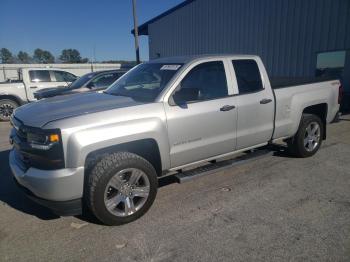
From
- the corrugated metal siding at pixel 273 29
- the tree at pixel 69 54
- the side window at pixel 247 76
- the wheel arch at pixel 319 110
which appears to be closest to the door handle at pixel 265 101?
the side window at pixel 247 76

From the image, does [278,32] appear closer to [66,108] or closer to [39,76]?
→ [39,76]

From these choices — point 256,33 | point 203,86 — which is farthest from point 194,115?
point 256,33

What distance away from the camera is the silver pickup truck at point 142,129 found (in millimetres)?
2959

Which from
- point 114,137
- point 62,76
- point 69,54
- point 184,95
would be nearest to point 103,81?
point 62,76

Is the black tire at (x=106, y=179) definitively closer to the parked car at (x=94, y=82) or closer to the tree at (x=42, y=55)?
the parked car at (x=94, y=82)

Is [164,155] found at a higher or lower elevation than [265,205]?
higher

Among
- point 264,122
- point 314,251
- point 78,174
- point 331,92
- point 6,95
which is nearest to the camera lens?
point 314,251

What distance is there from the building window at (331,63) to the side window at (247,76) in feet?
25.9

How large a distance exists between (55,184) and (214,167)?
2.07m

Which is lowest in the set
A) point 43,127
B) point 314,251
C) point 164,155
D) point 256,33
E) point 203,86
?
point 314,251

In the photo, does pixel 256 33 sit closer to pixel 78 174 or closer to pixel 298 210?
pixel 298 210

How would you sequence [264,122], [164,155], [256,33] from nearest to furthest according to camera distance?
[164,155] < [264,122] < [256,33]

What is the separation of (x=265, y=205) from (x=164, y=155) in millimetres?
1398

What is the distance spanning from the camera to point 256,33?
14.2 m
